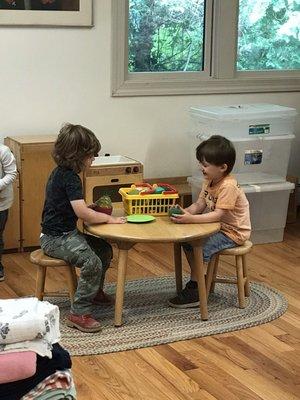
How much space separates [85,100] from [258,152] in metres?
1.22

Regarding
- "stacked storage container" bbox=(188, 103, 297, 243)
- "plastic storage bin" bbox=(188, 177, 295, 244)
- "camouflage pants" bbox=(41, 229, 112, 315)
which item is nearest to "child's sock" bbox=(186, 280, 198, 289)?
"camouflage pants" bbox=(41, 229, 112, 315)

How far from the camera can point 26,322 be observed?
6.43 ft

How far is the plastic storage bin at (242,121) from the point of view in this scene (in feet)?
15.6

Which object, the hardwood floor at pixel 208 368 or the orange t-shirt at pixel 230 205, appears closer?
the hardwood floor at pixel 208 368

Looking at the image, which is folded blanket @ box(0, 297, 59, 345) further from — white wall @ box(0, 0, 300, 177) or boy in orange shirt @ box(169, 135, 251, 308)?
white wall @ box(0, 0, 300, 177)

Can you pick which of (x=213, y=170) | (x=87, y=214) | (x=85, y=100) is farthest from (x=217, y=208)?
(x=85, y=100)

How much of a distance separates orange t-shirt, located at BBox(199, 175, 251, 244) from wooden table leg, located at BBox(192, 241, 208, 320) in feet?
0.83

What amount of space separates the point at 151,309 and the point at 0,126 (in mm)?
1777

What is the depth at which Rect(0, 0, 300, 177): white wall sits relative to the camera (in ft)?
15.7

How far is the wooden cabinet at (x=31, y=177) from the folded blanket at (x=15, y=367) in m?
2.74

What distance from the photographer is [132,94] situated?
5168 mm

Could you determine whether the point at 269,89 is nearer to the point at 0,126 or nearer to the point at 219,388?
the point at 0,126

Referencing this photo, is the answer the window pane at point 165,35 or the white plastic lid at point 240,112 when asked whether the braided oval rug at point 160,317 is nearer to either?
the white plastic lid at point 240,112

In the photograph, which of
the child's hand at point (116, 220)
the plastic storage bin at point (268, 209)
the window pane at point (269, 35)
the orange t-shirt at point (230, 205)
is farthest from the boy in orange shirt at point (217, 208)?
the window pane at point (269, 35)
